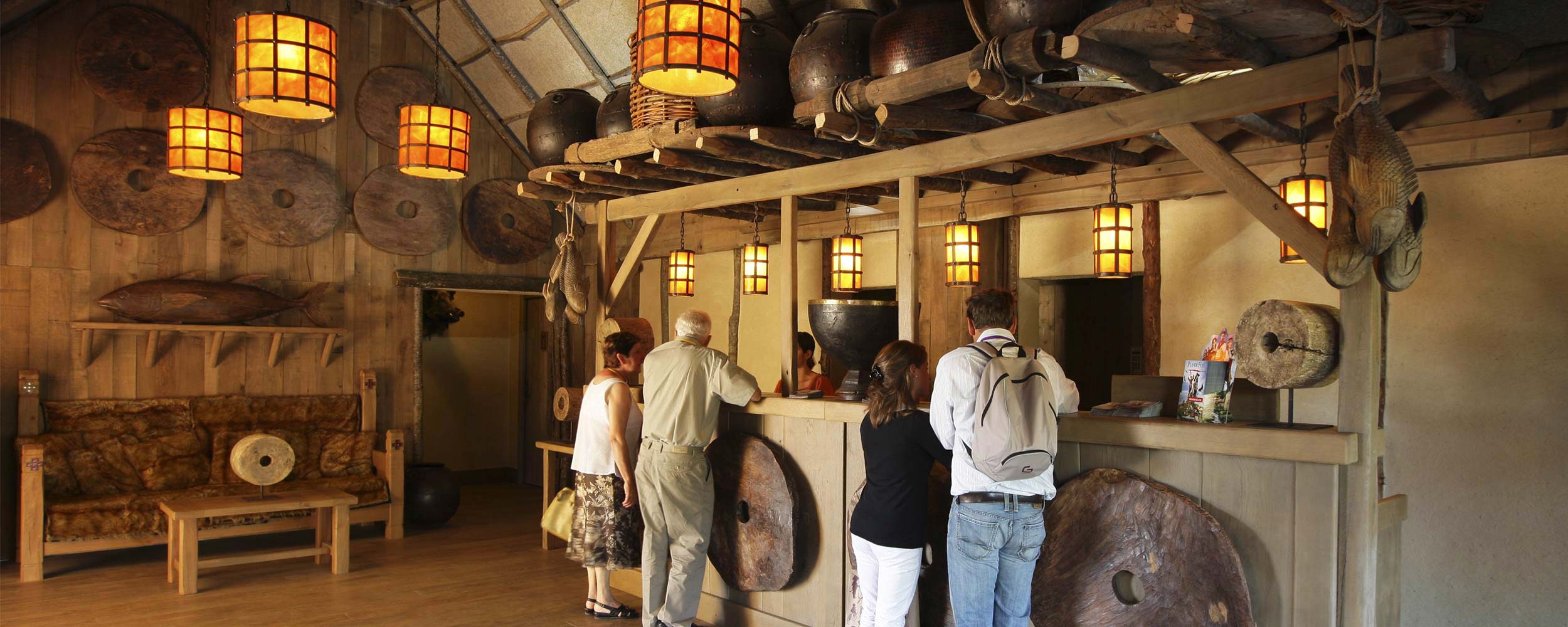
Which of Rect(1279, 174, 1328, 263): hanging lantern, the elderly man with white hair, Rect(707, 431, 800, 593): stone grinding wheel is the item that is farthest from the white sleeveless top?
Rect(1279, 174, 1328, 263): hanging lantern

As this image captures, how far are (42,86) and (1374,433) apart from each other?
754 cm

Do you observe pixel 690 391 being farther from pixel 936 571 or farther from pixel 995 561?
pixel 995 561

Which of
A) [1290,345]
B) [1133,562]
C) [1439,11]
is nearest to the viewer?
[1439,11]

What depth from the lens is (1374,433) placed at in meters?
2.91

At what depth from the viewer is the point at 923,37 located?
144 inches

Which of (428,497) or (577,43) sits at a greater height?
(577,43)

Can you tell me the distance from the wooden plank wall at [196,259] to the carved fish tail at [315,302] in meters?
0.08

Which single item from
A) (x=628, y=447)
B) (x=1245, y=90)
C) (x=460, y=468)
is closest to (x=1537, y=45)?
(x=1245, y=90)

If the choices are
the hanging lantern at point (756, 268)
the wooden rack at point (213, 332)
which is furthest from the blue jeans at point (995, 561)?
the wooden rack at point (213, 332)

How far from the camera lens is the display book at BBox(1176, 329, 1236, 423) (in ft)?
10.5

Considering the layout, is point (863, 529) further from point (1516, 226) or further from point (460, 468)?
point (460, 468)

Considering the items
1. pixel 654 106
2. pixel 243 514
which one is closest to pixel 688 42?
pixel 654 106

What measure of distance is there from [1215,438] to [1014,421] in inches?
25.3

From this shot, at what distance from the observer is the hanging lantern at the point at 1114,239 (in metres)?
4.72
